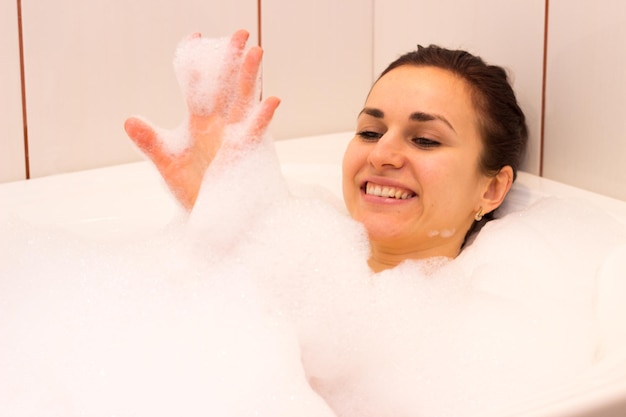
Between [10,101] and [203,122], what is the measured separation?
1.55 ft

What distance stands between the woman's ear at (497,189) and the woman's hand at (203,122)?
0.38 metres

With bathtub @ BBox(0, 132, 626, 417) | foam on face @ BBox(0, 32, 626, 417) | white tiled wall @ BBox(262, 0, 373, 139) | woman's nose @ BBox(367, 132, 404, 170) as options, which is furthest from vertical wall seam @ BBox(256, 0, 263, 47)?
woman's nose @ BBox(367, 132, 404, 170)

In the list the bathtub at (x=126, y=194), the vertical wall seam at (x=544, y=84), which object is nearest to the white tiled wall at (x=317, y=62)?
the bathtub at (x=126, y=194)

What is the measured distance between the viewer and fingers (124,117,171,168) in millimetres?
1330

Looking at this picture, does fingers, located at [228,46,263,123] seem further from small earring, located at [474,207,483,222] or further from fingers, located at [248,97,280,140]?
small earring, located at [474,207,483,222]

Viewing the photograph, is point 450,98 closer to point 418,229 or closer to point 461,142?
point 461,142

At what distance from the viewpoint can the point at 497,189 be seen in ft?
4.63

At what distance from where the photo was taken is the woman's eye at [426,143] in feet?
4.33

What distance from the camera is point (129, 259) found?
4.18 feet

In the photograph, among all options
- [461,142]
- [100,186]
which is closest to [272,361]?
[461,142]

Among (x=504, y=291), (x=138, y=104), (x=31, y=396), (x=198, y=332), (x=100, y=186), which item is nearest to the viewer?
(x=31, y=396)

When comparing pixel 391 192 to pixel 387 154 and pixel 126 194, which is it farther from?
pixel 126 194

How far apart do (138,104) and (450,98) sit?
68 centimetres

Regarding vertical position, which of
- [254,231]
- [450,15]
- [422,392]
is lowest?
[422,392]
